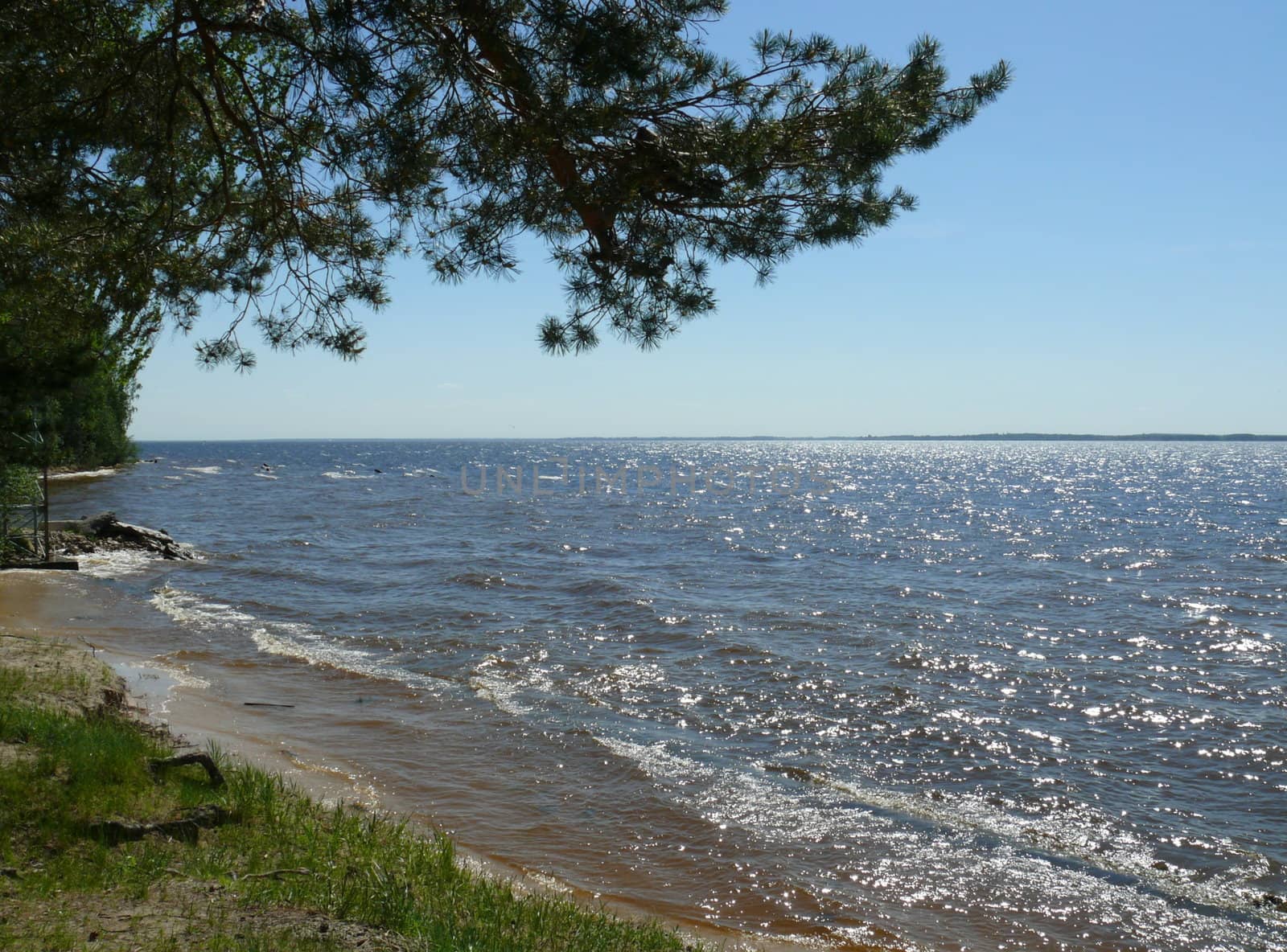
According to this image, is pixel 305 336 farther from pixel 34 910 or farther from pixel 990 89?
pixel 990 89

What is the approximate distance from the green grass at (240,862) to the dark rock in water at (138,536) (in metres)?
20.9

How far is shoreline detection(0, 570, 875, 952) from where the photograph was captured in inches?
280

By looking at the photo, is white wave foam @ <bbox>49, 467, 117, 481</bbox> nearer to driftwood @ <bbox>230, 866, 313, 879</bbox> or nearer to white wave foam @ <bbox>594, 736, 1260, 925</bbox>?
white wave foam @ <bbox>594, 736, 1260, 925</bbox>

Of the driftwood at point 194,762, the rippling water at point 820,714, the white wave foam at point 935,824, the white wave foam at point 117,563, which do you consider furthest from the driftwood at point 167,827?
the white wave foam at point 117,563

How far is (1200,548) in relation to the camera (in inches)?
1292

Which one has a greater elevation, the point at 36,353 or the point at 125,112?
the point at 125,112

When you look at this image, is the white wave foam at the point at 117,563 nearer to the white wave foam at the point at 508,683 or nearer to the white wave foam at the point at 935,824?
the white wave foam at the point at 508,683

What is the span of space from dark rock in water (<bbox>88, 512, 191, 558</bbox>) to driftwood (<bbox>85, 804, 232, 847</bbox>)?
2260cm

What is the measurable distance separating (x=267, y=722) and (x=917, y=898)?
8.01 m

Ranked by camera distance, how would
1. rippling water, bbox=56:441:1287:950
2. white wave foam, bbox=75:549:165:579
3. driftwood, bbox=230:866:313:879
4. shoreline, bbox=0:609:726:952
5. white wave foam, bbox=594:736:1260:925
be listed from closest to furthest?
shoreline, bbox=0:609:726:952 < driftwood, bbox=230:866:313:879 < rippling water, bbox=56:441:1287:950 < white wave foam, bbox=594:736:1260:925 < white wave foam, bbox=75:549:165:579

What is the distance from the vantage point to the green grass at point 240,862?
4.67 meters

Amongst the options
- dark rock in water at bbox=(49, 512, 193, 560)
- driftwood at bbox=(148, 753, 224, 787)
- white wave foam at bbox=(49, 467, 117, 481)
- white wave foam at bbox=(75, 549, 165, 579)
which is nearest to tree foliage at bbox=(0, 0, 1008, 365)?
driftwood at bbox=(148, 753, 224, 787)

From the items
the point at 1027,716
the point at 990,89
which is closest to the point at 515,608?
the point at 1027,716

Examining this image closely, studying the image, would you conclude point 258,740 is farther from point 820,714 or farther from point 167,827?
point 820,714
